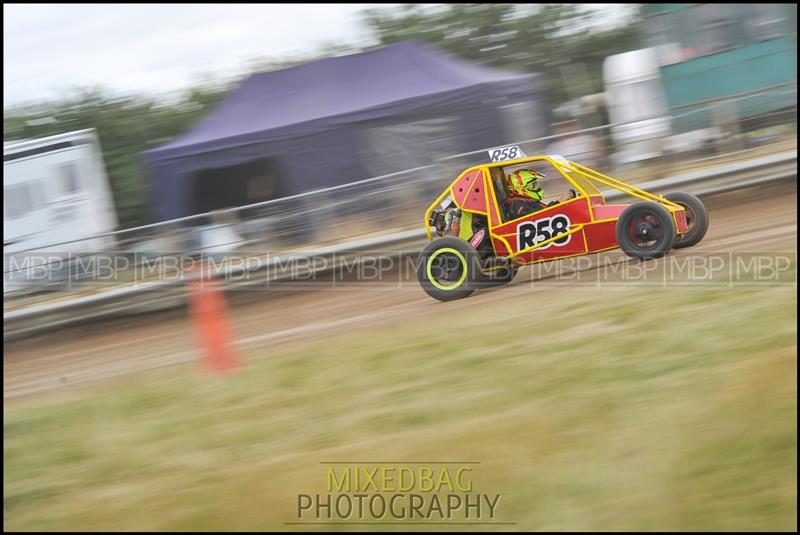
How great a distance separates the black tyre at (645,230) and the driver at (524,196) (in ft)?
1.89

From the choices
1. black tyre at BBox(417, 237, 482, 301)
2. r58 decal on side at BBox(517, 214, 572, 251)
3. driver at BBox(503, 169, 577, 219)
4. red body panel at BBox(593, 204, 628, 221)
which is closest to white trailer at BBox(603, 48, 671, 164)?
driver at BBox(503, 169, 577, 219)

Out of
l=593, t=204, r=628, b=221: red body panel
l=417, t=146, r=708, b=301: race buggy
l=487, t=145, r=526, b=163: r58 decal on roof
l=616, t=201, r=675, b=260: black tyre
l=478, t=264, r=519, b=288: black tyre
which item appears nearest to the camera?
l=616, t=201, r=675, b=260: black tyre

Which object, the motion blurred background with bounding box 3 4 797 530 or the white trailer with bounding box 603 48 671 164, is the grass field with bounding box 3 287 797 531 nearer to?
the motion blurred background with bounding box 3 4 797 530

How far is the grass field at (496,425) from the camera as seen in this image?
3992 mm

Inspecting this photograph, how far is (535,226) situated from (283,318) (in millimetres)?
2871

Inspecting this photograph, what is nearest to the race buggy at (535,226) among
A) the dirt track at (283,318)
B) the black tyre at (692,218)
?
the black tyre at (692,218)

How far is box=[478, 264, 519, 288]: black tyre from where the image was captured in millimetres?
8023

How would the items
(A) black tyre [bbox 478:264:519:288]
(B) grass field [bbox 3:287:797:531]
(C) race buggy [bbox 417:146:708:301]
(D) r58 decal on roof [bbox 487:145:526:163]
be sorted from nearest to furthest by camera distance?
(B) grass field [bbox 3:287:797:531] → (C) race buggy [bbox 417:146:708:301] → (D) r58 decal on roof [bbox 487:145:526:163] → (A) black tyre [bbox 478:264:519:288]

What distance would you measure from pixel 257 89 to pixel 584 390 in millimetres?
9375

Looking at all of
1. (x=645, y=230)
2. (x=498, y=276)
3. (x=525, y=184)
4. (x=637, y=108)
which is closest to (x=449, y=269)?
(x=498, y=276)

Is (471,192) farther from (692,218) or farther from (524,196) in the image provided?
(692,218)

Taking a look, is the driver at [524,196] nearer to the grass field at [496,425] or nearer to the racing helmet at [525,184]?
the racing helmet at [525,184]

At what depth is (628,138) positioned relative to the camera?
1045cm

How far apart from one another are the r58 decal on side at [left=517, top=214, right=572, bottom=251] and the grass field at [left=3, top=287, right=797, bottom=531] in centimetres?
88
